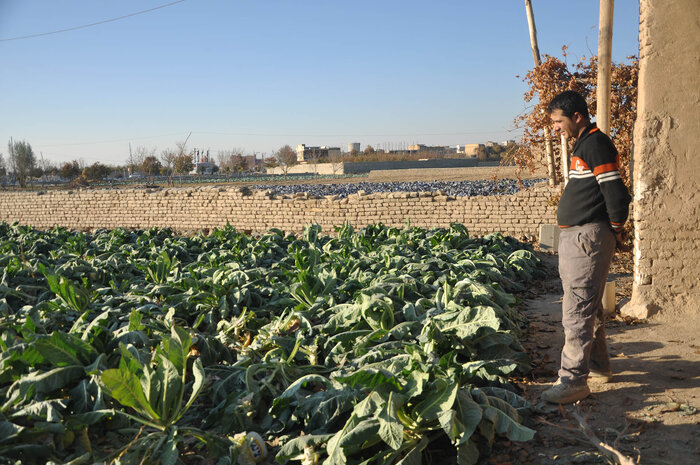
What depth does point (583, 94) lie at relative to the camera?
34.9ft

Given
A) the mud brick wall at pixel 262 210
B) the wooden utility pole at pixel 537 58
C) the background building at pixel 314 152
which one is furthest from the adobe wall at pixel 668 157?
the background building at pixel 314 152

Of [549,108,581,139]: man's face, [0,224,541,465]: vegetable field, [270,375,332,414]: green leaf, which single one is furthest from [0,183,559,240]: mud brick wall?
[270,375,332,414]: green leaf

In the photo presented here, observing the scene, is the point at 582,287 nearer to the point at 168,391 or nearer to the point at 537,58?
the point at 168,391

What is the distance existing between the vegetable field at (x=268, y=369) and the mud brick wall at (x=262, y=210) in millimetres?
5748

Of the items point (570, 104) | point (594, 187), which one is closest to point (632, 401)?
point (594, 187)

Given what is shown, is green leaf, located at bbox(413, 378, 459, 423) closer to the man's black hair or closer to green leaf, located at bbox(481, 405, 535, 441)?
green leaf, located at bbox(481, 405, 535, 441)

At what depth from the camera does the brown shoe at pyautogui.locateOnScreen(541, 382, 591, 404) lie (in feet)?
11.5

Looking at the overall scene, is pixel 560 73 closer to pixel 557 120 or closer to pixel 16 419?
pixel 557 120

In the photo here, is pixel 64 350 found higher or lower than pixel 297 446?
higher

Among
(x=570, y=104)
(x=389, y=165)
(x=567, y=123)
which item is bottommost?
(x=567, y=123)

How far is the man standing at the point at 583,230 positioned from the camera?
337 centimetres

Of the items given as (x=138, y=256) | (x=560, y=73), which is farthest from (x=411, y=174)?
(x=138, y=256)

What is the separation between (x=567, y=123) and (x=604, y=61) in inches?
133

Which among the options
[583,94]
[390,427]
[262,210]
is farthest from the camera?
[262,210]
